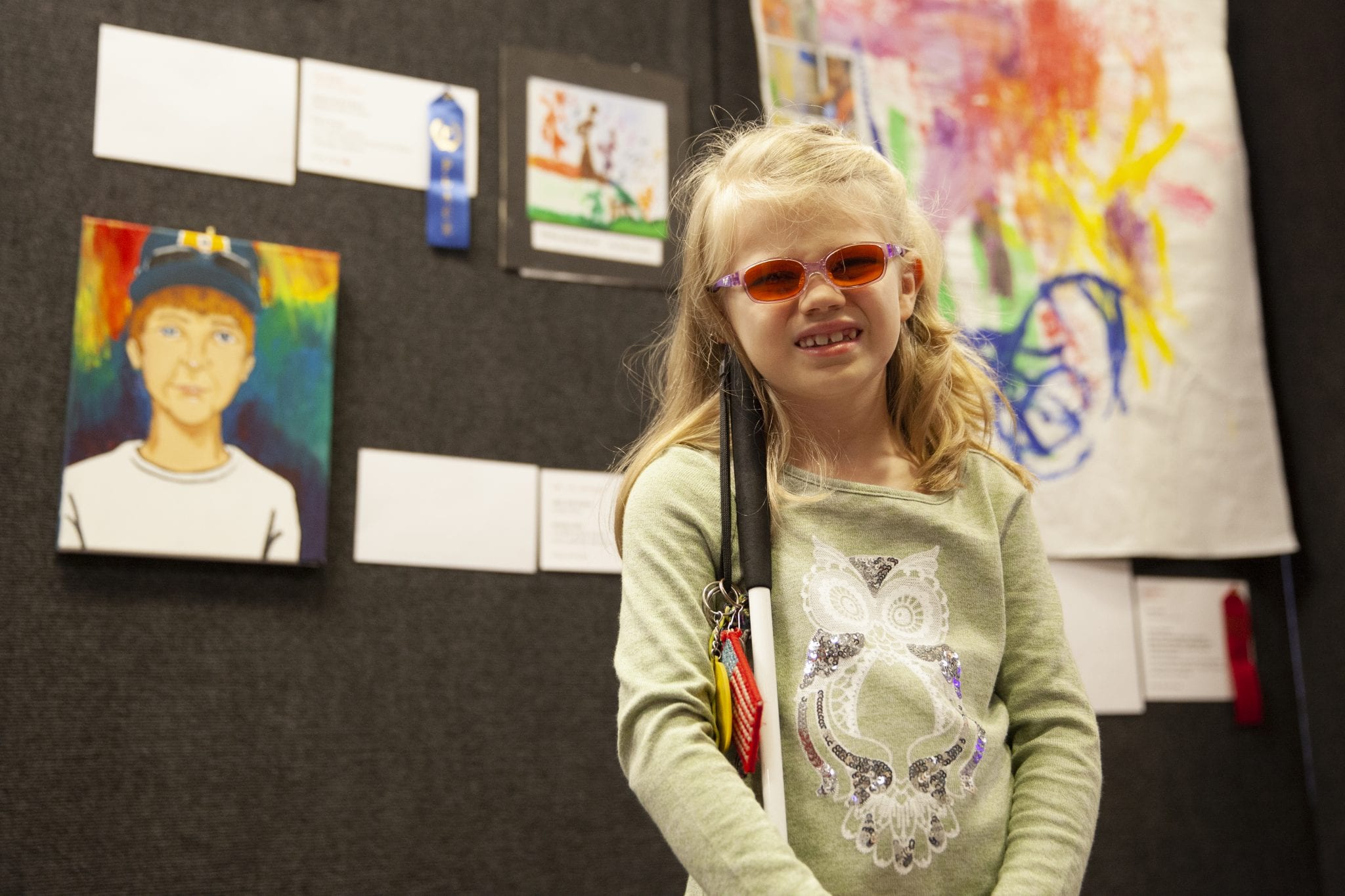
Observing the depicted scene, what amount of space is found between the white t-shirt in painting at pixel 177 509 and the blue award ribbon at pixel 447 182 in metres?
0.44

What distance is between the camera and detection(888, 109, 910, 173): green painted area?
6.61ft

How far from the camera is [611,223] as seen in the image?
185cm

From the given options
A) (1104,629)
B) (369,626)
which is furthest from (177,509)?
(1104,629)

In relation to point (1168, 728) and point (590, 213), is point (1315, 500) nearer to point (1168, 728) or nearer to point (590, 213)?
point (1168, 728)

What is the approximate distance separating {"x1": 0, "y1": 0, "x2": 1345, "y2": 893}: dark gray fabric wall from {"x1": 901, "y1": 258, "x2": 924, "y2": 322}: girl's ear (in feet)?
2.53

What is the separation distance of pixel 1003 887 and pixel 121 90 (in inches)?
58.6

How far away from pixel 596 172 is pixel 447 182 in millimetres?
239

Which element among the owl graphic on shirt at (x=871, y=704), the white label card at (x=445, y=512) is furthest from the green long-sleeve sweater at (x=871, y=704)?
the white label card at (x=445, y=512)

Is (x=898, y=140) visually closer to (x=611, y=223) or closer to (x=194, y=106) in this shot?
(x=611, y=223)

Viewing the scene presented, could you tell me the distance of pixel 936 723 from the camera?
0.93 metres

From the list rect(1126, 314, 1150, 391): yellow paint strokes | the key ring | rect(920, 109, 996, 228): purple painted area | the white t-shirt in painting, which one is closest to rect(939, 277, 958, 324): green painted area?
rect(920, 109, 996, 228): purple painted area

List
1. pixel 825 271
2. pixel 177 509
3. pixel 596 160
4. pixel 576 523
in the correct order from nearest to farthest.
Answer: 1. pixel 825 271
2. pixel 177 509
3. pixel 576 523
4. pixel 596 160

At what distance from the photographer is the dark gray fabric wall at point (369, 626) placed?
147 centimetres

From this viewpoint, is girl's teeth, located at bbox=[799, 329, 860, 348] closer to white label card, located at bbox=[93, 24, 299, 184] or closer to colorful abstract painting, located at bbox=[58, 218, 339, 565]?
colorful abstract painting, located at bbox=[58, 218, 339, 565]
